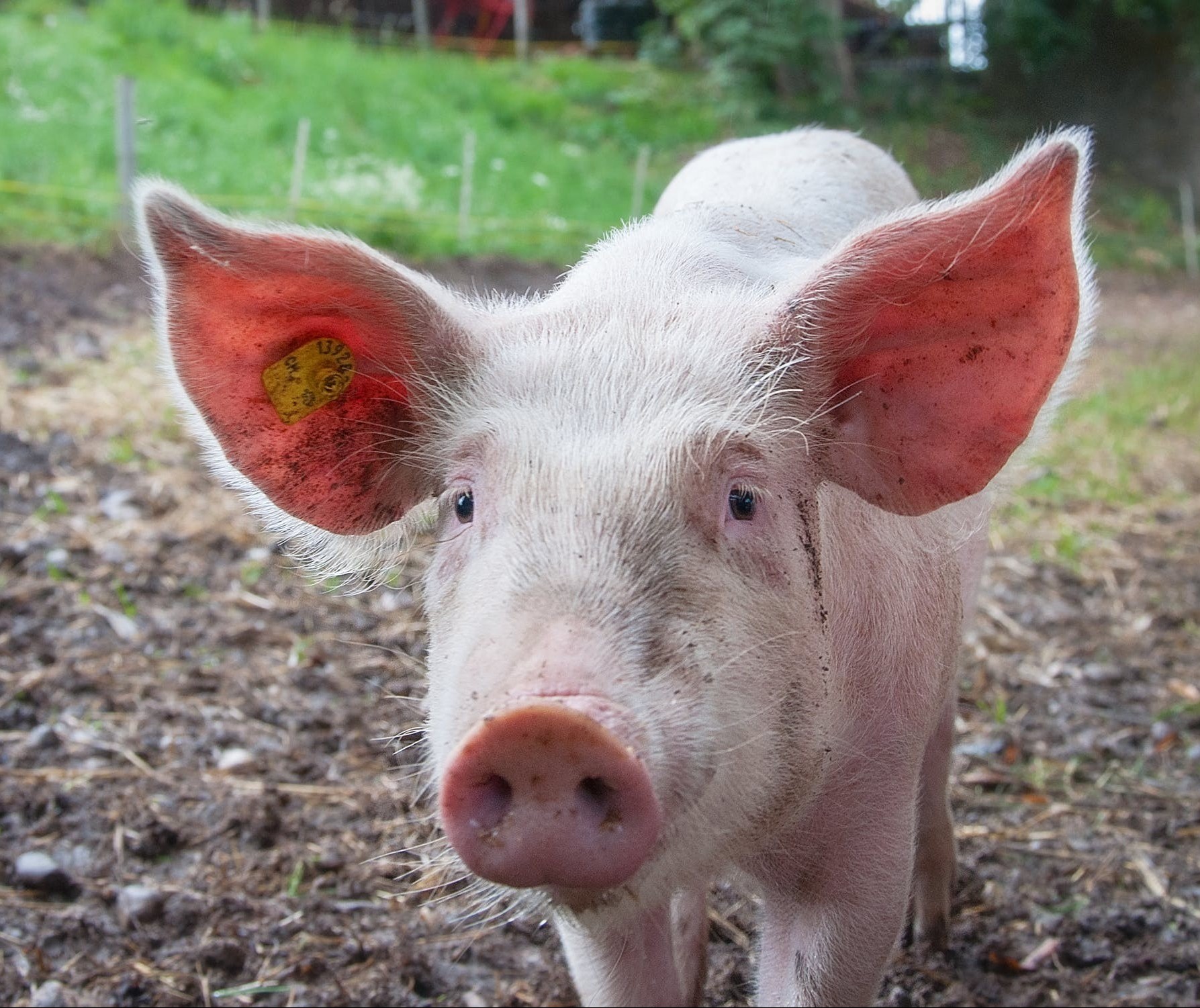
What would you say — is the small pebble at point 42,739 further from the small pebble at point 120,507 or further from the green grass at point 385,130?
the green grass at point 385,130

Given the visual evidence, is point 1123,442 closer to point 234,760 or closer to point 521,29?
point 234,760

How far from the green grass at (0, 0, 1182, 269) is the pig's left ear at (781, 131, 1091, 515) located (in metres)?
7.96

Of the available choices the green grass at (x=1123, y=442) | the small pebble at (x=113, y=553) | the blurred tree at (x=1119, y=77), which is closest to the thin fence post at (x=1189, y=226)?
the blurred tree at (x=1119, y=77)

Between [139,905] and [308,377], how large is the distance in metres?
1.72

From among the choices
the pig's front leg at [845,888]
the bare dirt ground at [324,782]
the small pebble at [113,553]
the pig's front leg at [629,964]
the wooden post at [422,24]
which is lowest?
the bare dirt ground at [324,782]

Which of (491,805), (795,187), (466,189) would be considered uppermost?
(795,187)

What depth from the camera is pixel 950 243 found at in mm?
2410

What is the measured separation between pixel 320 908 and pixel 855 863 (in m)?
1.69

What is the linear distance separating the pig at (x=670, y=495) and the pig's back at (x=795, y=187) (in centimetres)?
15

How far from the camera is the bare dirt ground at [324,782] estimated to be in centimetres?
351

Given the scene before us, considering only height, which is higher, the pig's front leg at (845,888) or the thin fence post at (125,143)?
the thin fence post at (125,143)

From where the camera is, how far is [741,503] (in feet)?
7.88

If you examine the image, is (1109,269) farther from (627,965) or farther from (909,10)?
(627,965)

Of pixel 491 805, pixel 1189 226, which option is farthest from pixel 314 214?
pixel 1189 226
